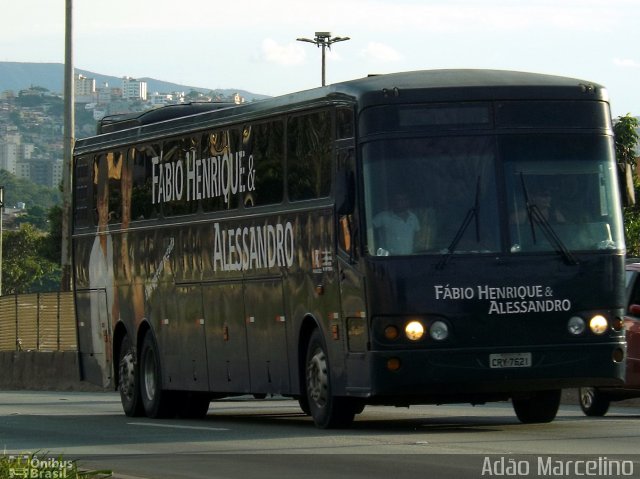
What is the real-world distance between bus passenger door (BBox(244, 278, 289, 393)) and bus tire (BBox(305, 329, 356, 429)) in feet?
2.44

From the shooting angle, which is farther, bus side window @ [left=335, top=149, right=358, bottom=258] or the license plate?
bus side window @ [left=335, top=149, right=358, bottom=258]

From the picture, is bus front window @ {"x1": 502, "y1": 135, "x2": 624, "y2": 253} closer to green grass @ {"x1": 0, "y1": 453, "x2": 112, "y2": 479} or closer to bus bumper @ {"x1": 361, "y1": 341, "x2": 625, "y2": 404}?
bus bumper @ {"x1": 361, "y1": 341, "x2": 625, "y2": 404}

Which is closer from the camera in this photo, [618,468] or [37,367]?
[618,468]

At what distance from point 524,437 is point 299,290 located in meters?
3.18

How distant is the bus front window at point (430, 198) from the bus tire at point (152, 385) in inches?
263

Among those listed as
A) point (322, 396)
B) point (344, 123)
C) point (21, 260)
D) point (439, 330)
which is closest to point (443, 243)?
point (439, 330)

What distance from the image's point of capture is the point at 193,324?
72.4ft

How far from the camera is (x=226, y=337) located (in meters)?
21.1

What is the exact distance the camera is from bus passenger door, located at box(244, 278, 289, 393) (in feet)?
63.8

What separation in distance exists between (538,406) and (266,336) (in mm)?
2910

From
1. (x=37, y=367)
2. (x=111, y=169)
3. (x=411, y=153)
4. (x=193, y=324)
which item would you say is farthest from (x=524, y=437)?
(x=37, y=367)

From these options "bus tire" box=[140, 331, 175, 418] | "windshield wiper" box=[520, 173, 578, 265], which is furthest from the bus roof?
"bus tire" box=[140, 331, 175, 418]

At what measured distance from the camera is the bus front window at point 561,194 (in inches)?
677

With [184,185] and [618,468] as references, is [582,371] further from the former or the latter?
[184,185]
